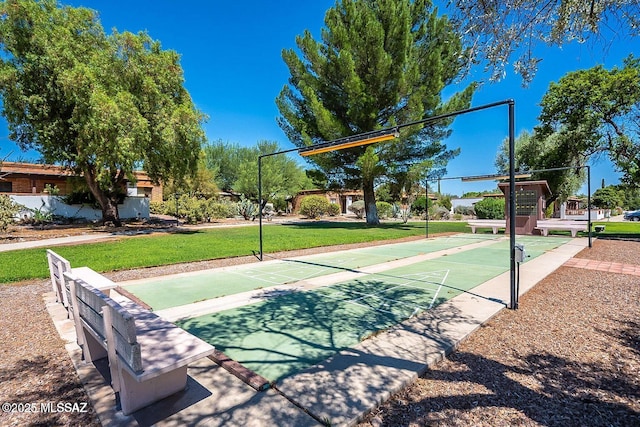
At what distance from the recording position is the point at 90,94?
1387cm

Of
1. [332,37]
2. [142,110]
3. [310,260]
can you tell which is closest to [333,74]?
[332,37]

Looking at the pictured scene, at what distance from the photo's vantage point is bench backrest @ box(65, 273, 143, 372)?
2.04m

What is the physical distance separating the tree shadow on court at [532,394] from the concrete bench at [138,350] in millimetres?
1511

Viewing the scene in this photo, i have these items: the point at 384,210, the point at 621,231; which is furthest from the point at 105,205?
the point at 621,231

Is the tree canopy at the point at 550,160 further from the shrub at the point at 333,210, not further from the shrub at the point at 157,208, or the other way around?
the shrub at the point at 157,208

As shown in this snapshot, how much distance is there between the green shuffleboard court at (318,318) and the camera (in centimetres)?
331

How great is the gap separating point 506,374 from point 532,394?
312 mm

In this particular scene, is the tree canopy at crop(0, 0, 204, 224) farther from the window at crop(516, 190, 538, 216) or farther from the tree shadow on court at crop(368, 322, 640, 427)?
the window at crop(516, 190, 538, 216)

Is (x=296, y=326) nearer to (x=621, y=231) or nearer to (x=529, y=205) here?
(x=529, y=205)

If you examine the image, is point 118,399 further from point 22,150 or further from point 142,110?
point 22,150

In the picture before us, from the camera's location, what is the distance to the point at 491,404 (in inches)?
96.8

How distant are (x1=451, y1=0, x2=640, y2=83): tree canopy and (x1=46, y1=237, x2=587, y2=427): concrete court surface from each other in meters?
3.34

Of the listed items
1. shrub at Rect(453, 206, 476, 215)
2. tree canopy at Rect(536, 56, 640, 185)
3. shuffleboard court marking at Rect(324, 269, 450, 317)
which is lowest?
shuffleboard court marking at Rect(324, 269, 450, 317)

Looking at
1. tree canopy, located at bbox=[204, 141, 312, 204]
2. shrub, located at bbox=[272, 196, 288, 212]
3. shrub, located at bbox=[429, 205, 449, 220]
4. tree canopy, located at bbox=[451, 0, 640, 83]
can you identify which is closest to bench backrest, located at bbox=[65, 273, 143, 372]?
tree canopy, located at bbox=[451, 0, 640, 83]
